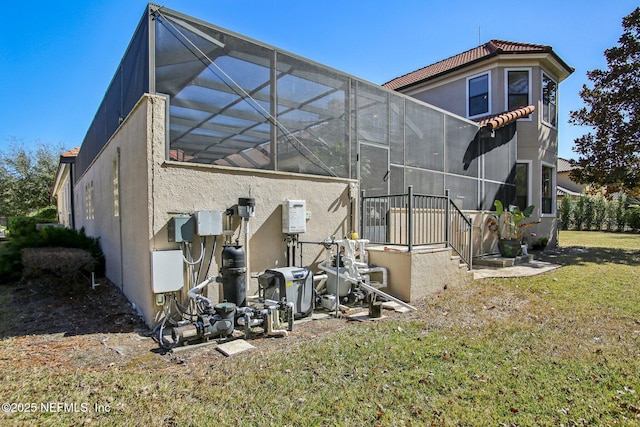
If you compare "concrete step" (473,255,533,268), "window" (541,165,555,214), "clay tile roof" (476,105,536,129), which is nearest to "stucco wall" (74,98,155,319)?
"concrete step" (473,255,533,268)

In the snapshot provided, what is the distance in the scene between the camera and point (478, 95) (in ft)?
40.7

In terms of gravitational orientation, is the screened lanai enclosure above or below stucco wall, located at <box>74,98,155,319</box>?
above

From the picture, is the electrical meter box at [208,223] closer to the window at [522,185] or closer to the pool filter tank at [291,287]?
the pool filter tank at [291,287]

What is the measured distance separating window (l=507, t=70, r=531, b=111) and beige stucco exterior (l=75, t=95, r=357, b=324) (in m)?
8.73

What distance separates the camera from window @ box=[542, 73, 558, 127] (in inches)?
489

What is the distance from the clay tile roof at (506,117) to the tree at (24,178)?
28.9m

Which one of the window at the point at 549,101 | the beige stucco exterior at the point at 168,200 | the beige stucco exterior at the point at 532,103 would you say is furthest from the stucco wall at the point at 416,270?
the window at the point at 549,101

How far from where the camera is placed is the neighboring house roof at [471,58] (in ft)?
38.0

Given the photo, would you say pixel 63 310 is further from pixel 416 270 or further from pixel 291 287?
pixel 416 270

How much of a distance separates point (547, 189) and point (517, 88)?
4.11 meters

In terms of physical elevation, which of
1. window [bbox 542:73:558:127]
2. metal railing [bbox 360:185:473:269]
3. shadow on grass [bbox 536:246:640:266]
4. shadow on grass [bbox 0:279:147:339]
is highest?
window [bbox 542:73:558:127]

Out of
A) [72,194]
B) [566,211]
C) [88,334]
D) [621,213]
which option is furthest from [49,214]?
[621,213]

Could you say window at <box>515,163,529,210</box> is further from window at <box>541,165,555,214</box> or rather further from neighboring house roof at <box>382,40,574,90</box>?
neighboring house roof at <box>382,40,574,90</box>

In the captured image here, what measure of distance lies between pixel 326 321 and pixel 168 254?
2.45 metres
